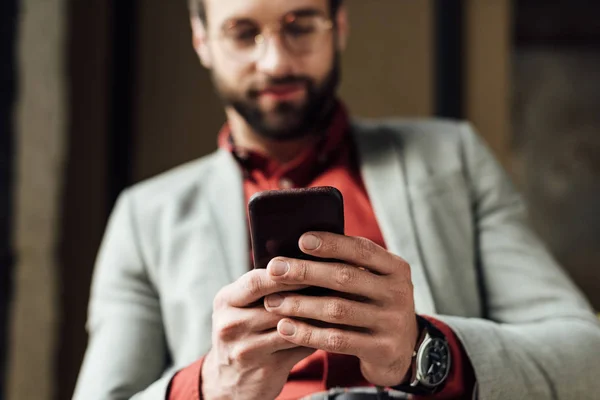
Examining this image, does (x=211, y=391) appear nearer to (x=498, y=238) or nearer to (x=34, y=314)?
(x=498, y=238)

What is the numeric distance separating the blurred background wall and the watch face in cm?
101

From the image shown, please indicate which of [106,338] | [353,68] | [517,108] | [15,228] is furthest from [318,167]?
[517,108]

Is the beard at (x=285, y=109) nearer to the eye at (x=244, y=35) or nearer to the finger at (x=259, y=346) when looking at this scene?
the eye at (x=244, y=35)

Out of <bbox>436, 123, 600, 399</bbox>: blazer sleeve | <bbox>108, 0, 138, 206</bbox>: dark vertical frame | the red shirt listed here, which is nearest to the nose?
the red shirt

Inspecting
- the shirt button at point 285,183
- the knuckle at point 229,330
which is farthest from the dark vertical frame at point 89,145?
the knuckle at point 229,330

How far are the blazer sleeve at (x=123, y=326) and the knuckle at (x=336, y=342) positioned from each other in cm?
39

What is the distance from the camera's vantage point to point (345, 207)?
3.25 feet

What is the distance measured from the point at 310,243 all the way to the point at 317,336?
100mm

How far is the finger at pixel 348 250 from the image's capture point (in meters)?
0.63

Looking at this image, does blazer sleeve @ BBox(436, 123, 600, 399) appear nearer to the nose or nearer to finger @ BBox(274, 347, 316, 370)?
finger @ BBox(274, 347, 316, 370)

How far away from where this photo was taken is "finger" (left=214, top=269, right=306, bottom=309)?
0.65 m

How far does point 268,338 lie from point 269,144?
0.55m

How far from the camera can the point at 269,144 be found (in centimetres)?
118

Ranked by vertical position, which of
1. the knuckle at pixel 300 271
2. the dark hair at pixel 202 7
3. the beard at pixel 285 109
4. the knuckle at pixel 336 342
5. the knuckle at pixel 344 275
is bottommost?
the knuckle at pixel 336 342
